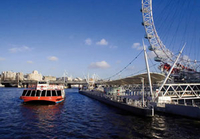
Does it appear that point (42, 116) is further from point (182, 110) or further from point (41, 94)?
point (182, 110)

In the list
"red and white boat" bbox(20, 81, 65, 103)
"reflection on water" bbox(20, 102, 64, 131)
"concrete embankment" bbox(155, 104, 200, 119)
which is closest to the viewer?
"reflection on water" bbox(20, 102, 64, 131)

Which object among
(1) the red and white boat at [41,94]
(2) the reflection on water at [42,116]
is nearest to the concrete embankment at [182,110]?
(2) the reflection on water at [42,116]

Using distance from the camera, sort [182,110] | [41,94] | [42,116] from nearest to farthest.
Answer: [182,110] → [42,116] → [41,94]

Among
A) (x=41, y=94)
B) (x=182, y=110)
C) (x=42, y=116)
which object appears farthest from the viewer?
(x=41, y=94)

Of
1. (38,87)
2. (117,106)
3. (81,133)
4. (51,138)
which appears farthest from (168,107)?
(38,87)

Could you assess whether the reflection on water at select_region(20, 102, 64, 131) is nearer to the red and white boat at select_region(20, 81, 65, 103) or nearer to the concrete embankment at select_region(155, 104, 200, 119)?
the red and white boat at select_region(20, 81, 65, 103)

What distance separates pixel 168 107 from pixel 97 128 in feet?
55.8

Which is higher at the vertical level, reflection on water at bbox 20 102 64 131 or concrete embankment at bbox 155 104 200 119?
concrete embankment at bbox 155 104 200 119

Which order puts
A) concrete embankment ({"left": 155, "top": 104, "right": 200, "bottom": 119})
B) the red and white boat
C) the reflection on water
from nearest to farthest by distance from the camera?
1. the reflection on water
2. concrete embankment ({"left": 155, "top": 104, "right": 200, "bottom": 119})
3. the red and white boat

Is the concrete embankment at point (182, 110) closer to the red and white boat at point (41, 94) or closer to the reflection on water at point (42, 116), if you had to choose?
the reflection on water at point (42, 116)

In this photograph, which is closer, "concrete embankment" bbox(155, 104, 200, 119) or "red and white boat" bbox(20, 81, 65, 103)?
"concrete embankment" bbox(155, 104, 200, 119)

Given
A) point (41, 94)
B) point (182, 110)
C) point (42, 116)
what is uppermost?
point (41, 94)

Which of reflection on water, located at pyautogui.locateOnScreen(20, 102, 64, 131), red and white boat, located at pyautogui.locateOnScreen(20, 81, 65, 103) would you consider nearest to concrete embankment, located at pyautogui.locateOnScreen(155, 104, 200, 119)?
reflection on water, located at pyautogui.locateOnScreen(20, 102, 64, 131)

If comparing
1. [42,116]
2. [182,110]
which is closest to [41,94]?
[42,116]
